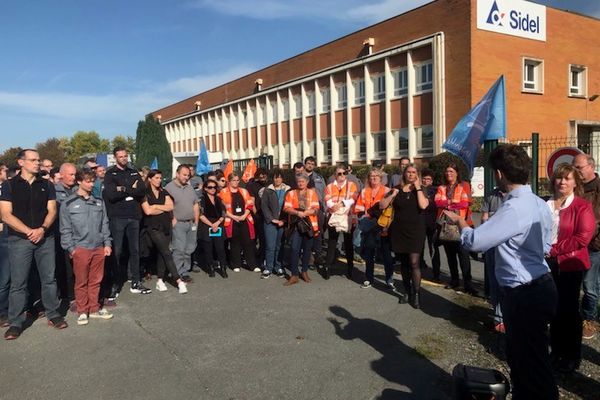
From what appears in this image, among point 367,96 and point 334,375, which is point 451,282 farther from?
point 367,96

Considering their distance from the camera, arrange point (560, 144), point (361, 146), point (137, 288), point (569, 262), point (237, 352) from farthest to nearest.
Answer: point (361, 146) → point (560, 144) → point (137, 288) → point (237, 352) → point (569, 262)

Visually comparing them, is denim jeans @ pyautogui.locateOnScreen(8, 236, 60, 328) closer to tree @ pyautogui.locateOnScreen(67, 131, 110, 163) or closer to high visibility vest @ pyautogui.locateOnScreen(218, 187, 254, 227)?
high visibility vest @ pyautogui.locateOnScreen(218, 187, 254, 227)

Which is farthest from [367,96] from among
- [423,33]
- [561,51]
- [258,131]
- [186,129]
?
[186,129]

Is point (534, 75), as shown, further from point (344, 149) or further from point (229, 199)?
point (229, 199)

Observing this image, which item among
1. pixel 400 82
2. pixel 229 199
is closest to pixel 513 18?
pixel 400 82

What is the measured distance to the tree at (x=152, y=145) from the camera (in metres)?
44.2

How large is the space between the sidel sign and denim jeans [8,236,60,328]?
21.0 meters

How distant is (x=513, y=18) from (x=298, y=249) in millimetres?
20285

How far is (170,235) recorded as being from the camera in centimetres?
798

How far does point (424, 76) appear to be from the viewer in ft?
79.2

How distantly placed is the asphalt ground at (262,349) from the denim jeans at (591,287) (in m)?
0.53

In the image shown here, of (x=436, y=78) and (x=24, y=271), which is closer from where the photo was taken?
(x=24, y=271)

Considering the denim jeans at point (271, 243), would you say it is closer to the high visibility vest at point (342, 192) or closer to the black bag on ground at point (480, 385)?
the high visibility vest at point (342, 192)

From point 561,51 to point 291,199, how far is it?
2301 cm
